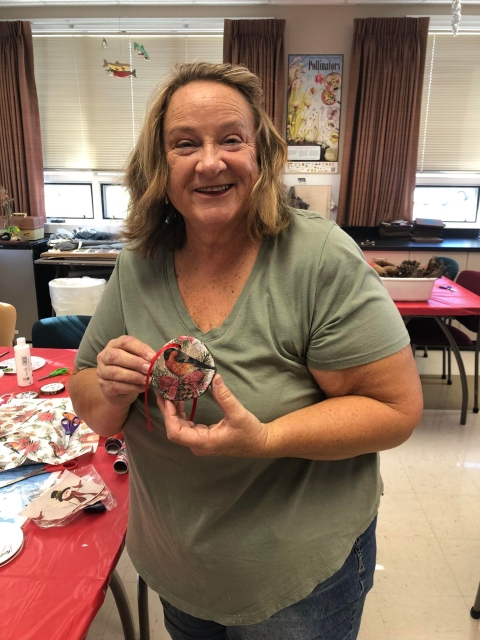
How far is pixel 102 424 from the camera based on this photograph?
0.90m

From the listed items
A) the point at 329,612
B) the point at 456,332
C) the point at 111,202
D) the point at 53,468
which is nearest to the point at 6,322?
the point at 53,468

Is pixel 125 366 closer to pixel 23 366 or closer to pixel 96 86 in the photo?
pixel 23 366

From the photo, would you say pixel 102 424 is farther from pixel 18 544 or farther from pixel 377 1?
pixel 377 1

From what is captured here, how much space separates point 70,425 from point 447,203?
4.38 metres

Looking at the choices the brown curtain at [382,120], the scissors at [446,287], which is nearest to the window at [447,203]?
the brown curtain at [382,120]

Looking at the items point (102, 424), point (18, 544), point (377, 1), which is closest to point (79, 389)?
point (102, 424)

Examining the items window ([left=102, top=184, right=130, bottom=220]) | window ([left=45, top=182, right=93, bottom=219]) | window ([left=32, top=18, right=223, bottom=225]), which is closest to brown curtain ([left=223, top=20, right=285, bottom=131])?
window ([left=32, top=18, right=223, bottom=225])

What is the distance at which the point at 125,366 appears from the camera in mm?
774

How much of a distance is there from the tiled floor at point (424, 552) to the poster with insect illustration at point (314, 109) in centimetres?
275

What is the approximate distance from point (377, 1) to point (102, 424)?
4.39 metres

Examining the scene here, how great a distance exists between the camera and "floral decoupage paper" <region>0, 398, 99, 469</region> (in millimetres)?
1253

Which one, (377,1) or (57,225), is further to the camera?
(57,225)

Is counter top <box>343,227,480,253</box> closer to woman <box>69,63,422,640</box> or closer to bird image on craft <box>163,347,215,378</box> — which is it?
woman <box>69,63,422,640</box>

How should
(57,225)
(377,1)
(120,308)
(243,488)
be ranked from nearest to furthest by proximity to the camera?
(243,488) < (120,308) < (377,1) < (57,225)
